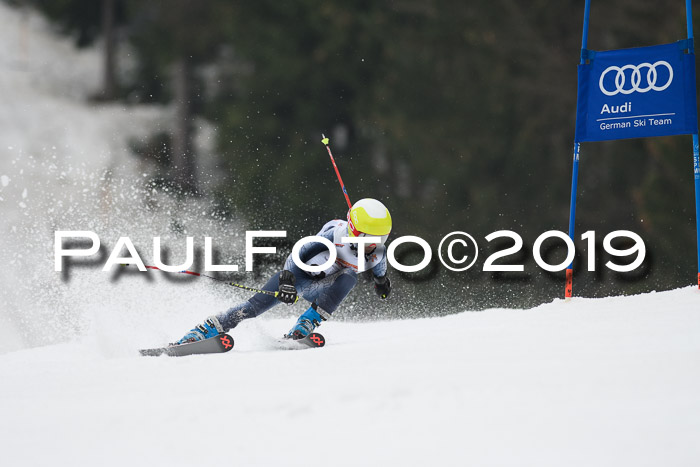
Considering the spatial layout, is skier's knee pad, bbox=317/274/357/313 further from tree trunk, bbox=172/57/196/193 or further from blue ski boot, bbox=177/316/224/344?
tree trunk, bbox=172/57/196/193

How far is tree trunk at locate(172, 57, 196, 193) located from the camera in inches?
707

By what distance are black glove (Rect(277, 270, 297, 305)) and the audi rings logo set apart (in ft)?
8.38

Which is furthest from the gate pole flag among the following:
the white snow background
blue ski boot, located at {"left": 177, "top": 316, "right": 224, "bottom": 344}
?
blue ski boot, located at {"left": 177, "top": 316, "right": 224, "bottom": 344}

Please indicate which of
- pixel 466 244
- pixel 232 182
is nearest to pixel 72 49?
pixel 232 182

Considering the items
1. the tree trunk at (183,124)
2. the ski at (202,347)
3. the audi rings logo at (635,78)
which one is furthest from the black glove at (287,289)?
the tree trunk at (183,124)

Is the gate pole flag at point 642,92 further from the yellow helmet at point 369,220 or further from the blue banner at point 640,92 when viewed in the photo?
the yellow helmet at point 369,220

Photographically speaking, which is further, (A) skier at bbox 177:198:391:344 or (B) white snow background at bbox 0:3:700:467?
(A) skier at bbox 177:198:391:344

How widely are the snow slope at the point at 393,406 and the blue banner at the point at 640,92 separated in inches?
79.3

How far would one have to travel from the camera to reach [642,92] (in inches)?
234

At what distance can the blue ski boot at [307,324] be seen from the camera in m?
5.03

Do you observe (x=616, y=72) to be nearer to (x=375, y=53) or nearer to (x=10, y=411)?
(x=10, y=411)

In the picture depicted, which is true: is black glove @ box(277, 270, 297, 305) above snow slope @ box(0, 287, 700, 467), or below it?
above

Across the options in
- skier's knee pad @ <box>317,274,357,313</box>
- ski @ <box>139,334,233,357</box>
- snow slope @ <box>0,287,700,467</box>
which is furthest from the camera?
skier's knee pad @ <box>317,274,357,313</box>

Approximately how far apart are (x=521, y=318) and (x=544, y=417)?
97.7 inches
